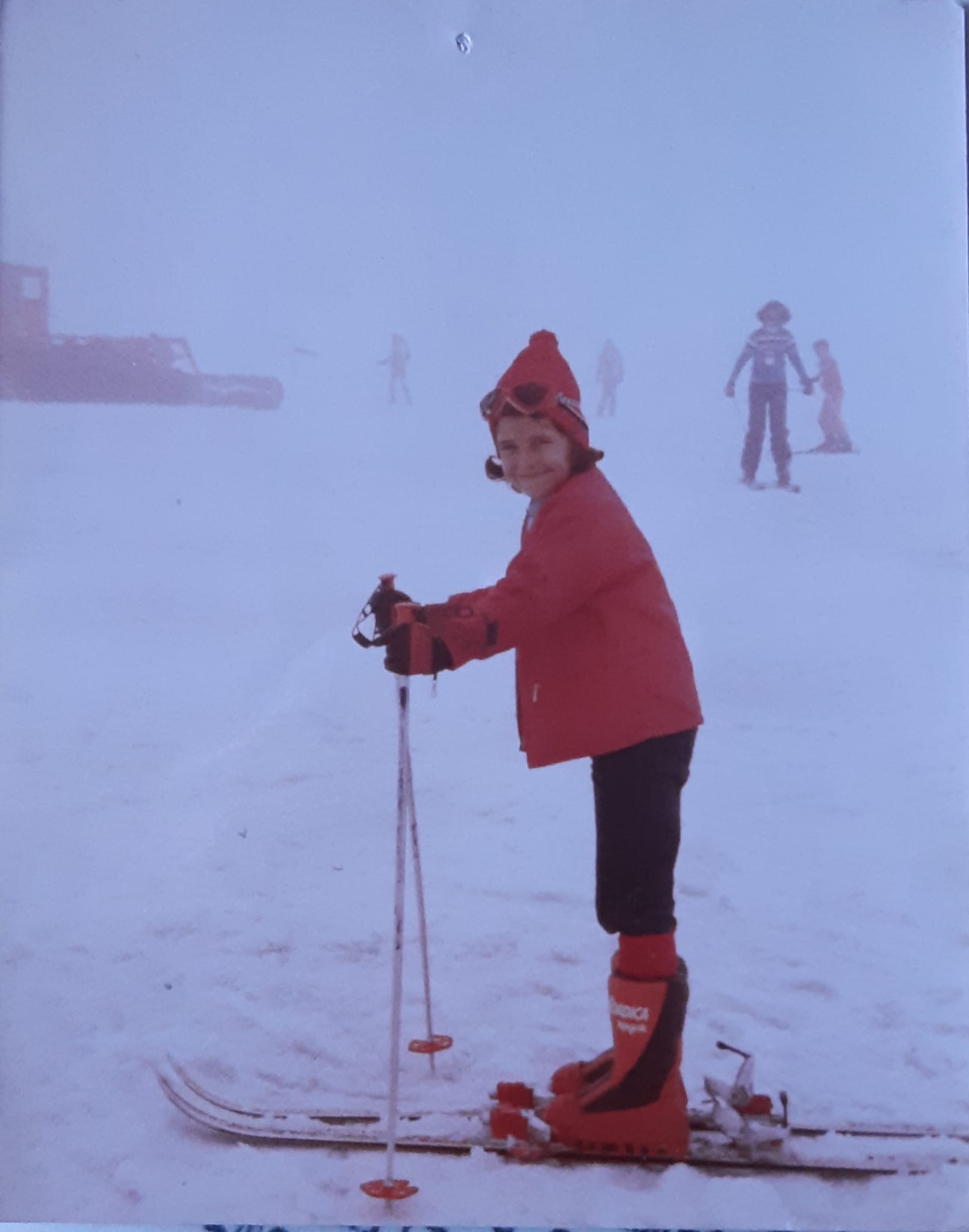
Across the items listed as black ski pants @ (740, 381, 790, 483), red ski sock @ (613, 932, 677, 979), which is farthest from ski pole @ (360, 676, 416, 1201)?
black ski pants @ (740, 381, 790, 483)

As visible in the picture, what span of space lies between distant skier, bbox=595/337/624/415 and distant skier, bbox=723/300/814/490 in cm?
23

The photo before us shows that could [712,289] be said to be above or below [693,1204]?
above

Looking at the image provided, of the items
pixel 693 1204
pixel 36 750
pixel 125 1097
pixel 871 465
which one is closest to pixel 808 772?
pixel 871 465

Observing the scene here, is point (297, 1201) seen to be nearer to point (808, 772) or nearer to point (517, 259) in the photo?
point (808, 772)

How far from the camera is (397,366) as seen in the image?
203cm

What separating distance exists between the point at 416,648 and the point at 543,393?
502mm

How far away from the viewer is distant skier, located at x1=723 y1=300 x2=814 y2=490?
1.97 metres

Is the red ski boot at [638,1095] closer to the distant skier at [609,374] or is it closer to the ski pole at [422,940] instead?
the ski pole at [422,940]

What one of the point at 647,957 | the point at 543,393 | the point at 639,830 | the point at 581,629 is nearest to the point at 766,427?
the point at 543,393

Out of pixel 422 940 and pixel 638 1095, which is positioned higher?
pixel 422 940

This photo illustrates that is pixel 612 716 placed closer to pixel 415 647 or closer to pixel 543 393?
pixel 415 647

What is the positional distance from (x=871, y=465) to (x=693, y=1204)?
138 centimetres

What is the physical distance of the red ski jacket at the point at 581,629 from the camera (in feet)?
5.37

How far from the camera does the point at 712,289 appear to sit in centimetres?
204
